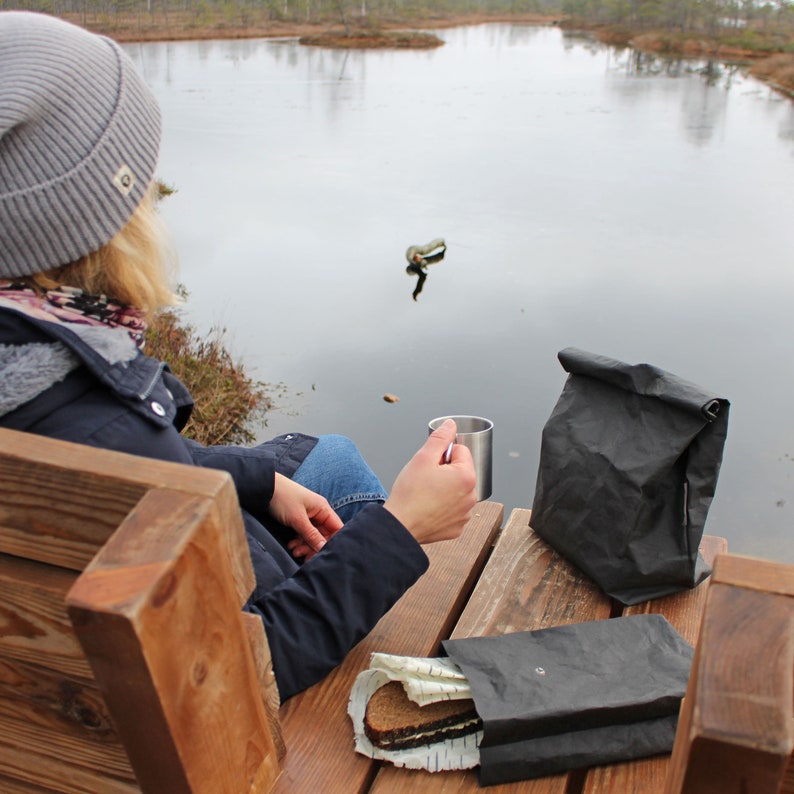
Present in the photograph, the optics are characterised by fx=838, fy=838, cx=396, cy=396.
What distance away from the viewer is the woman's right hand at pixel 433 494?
1.23 metres

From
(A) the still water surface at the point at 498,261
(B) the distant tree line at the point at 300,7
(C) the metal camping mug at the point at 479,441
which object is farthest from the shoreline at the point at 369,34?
(C) the metal camping mug at the point at 479,441

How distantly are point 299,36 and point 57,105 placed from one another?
111ft

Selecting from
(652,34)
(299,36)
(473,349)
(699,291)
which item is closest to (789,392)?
(699,291)

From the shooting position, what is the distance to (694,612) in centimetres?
143

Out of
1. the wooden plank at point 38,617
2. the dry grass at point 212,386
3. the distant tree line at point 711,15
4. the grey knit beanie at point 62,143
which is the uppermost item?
the distant tree line at point 711,15

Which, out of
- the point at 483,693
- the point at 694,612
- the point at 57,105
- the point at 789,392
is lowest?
the point at 789,392

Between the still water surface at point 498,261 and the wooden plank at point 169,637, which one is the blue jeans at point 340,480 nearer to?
the wooden plank at point 169,637

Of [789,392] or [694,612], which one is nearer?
[694,612]

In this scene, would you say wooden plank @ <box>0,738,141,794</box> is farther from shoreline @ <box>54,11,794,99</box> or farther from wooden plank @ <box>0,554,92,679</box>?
shoreline @ <box>54,11,794,99</box>

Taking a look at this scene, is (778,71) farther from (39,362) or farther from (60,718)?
(60,718)

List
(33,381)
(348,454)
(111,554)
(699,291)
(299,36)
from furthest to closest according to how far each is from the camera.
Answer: (299,36)
(699,291)
(348,454)
(33,381)
(111,554)

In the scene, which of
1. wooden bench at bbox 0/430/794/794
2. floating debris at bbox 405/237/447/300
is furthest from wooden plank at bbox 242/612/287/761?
floating debris at bbox 405/237/447/300

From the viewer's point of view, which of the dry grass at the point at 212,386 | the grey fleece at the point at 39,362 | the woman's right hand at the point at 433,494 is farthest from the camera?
the dry grass at the point at 212,386

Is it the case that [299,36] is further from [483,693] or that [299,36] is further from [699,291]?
[483,693]
